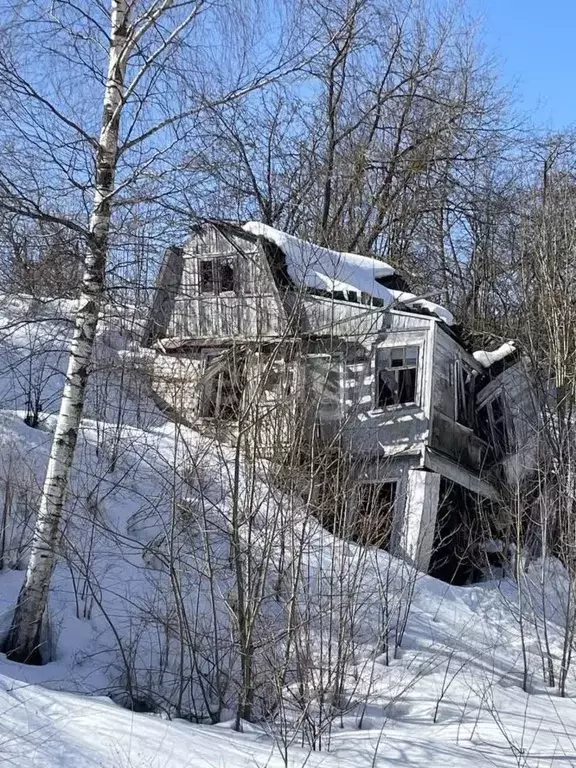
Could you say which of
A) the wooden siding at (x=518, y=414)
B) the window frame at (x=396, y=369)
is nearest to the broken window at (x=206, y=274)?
the window frame at (x=396, y=369)

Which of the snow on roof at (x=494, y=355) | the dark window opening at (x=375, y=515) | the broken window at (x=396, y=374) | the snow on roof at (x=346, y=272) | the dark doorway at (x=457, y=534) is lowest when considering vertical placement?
the dark doorway at (x=457, y=534)

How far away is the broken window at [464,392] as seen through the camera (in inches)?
698

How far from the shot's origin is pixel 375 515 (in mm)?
12680

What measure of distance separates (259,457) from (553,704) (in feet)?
14.1

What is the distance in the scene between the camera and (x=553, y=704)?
8836 millimetres

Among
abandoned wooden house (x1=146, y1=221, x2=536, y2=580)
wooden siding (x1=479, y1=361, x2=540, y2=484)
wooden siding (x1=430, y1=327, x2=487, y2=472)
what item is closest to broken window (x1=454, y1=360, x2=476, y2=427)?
abandoned wooden house (x1=146, y1=221, x2=536, y2=580)

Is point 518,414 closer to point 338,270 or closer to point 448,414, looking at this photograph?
point 448,414

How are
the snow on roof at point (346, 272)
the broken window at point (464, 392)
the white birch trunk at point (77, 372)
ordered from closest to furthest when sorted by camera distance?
the white birch trunk at point (77, 372) < the snow on roof at point (346, 272) < the broken window at point (464, 392)

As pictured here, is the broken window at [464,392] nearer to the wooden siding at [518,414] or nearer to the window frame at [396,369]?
the wooden siding at [518,414]

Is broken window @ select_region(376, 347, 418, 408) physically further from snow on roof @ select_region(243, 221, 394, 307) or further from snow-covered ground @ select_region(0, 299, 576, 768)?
snow-covered ground @ select_region(0, 299, 576, 768)

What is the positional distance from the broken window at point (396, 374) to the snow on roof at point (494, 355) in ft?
11.3

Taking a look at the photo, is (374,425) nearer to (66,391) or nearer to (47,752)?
(66,391)

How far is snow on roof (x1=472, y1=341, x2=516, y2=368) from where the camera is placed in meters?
20.1

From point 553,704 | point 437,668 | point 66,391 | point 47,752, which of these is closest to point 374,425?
point 437,668
